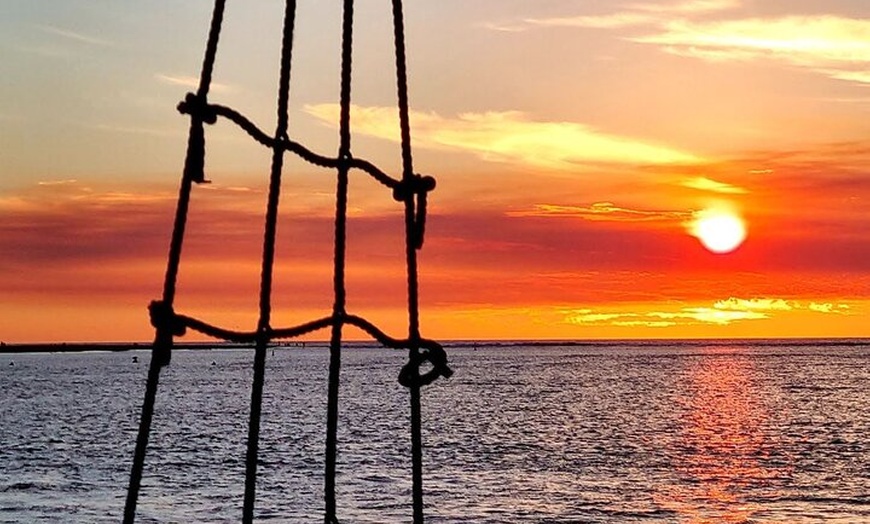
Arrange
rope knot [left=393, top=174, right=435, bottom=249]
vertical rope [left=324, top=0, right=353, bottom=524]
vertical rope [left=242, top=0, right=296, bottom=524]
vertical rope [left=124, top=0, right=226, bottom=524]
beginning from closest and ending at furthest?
vertical rope [left=124, top=0, right=226, bottom=524]
vertical rope [left=242, top=0, right=296, bottom=524]
vertical rope [left=324, top=0, right=353, bottom=524]
rope knot [left=393, top=174, right=435, bottom=249]

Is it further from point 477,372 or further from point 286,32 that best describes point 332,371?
point 477,372

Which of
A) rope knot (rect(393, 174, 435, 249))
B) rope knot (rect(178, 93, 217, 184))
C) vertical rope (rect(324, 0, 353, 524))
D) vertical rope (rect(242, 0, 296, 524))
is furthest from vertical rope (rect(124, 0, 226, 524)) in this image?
rope knot (rect(393, 174, 435, 249))

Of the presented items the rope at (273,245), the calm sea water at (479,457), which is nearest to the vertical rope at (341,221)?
the rope at (273,245)

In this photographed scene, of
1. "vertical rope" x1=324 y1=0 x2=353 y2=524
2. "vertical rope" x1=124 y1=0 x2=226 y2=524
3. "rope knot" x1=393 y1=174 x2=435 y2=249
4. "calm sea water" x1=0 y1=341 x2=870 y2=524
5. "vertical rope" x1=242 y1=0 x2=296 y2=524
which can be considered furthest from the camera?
"calm sea water" x1=0 y1=341 x2=870 y2=524

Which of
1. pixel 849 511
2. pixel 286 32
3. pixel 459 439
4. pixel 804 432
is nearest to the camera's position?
pixel 286 32

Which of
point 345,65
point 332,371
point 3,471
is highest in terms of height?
point 345,65

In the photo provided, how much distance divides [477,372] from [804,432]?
11077 centimetres

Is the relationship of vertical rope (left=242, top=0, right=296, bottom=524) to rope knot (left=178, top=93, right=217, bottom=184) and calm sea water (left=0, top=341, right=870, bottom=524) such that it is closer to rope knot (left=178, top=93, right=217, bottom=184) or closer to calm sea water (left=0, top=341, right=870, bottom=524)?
rope knot (left=178, top=93, right=217, bottom=184)

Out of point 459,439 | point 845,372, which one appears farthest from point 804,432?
point 845,372

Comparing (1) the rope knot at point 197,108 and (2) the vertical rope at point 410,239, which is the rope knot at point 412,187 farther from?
(1) the rope knot at point 197,108

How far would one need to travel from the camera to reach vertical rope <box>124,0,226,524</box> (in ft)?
15.1

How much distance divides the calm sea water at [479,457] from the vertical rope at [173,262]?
35.0 m

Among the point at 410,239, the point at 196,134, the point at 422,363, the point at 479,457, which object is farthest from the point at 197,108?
the point at 479,457

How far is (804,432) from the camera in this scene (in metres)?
77.0
